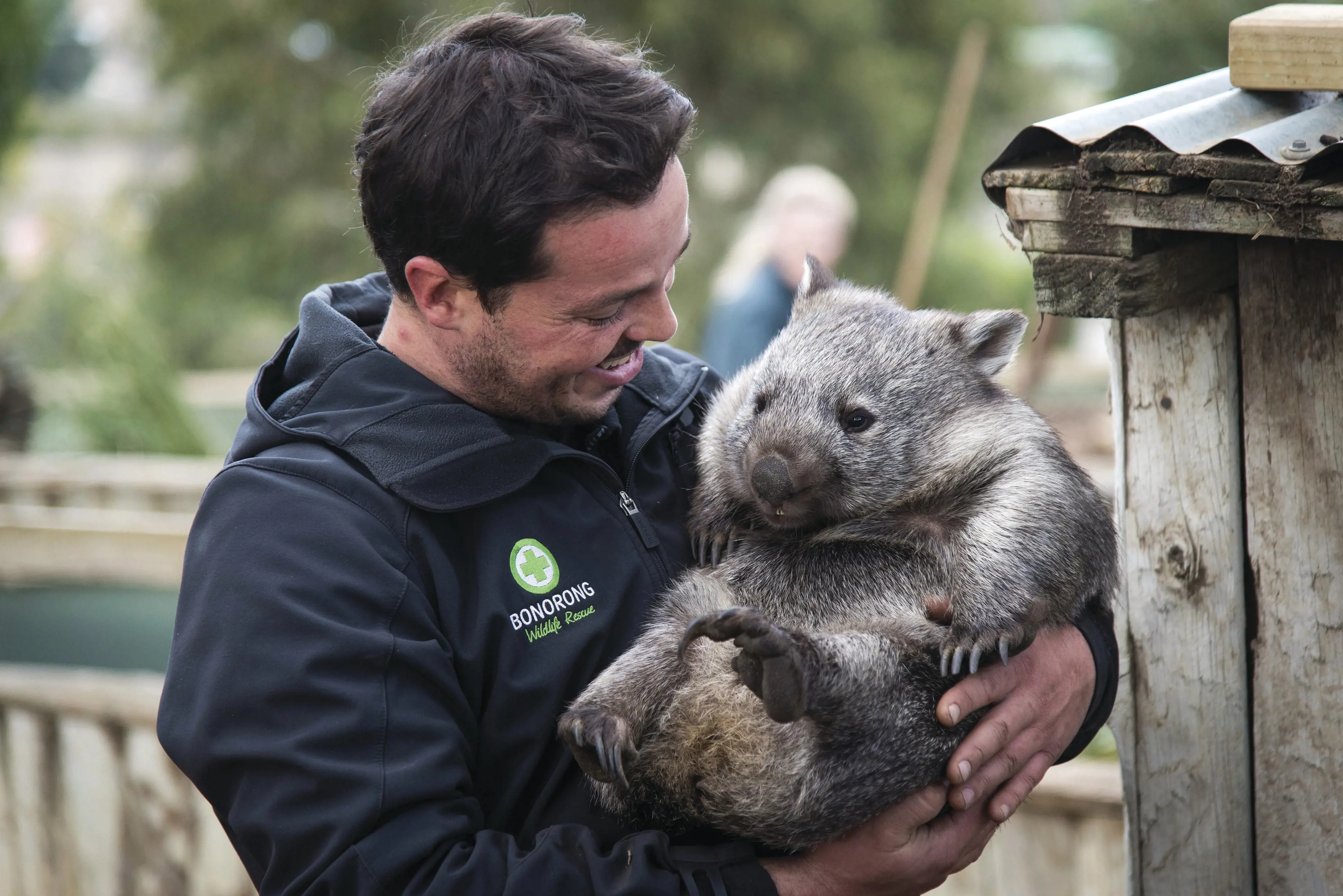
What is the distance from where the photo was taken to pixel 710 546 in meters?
2.62

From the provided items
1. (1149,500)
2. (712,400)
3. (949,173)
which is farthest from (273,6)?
(1149,500)

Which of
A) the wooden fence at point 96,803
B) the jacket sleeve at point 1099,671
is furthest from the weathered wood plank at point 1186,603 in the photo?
the wooden fence at point 96,803

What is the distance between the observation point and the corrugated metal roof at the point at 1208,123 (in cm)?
204

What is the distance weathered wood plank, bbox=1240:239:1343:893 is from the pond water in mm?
4587

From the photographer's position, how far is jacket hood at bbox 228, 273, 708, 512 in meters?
2.09

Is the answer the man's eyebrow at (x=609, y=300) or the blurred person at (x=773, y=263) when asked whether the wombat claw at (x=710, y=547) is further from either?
the blurred person at (x=773, y=263)

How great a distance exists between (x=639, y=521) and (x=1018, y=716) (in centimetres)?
83

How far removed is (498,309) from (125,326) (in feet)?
20.0

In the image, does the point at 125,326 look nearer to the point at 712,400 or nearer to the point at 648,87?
the point at 712,400

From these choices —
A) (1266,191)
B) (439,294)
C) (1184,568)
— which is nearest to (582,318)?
(439,294)

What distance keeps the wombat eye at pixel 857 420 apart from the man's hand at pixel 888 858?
793mm

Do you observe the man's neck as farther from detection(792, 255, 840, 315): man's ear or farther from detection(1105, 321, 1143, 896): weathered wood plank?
detection(1105, 321, 1143, 896): weathered wood plank

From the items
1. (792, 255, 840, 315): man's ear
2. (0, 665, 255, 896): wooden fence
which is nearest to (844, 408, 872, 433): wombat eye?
(792, 255, 840, 315): man's ear

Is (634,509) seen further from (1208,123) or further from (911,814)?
(1208,123)
